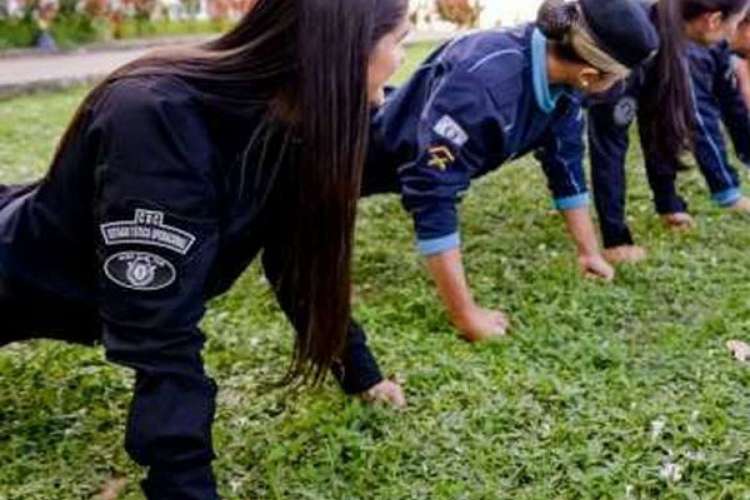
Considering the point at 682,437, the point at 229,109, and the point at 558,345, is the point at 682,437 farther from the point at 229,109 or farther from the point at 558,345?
the point at 229,109

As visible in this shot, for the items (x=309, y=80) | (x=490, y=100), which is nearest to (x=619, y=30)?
(x=490, y=100)

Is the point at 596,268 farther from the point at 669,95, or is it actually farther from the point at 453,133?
the point at 453,133

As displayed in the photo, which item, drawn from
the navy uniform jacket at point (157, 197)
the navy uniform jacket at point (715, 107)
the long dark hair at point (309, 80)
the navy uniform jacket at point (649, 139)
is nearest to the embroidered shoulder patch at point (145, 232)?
the navy uniform jacket at point (157, 197)

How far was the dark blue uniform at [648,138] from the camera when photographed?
3.29 meters

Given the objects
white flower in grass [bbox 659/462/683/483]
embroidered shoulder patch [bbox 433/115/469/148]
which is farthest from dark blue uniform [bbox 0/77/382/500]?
embroidered shoulder patch [bbox 433/115/469/148]

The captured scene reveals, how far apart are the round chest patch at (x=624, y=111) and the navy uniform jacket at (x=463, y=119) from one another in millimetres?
389

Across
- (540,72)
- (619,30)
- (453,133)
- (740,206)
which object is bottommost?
(740,206)

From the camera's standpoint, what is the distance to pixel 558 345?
2572 millimetres

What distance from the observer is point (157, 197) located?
1474 millimetres

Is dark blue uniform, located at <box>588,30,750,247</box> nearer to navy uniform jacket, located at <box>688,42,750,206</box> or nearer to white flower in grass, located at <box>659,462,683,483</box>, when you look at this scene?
navy uniform jacket, located at <box>688,42,750,206</box>

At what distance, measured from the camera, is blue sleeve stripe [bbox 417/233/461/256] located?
254 centimetres

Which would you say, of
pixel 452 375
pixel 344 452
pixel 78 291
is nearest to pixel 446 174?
pixel 452 375

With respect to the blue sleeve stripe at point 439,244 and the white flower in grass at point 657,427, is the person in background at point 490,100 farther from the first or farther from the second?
the white flower in grass at point 657,427

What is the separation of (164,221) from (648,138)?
7.42 feet
